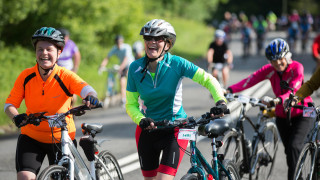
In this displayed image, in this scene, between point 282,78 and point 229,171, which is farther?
point 282,78

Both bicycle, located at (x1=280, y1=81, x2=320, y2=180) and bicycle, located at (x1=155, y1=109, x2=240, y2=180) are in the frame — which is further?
bicycle, located at (x1=280, y1=81, x2=320, y2=180)

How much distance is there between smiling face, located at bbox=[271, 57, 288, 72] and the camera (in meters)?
6.67

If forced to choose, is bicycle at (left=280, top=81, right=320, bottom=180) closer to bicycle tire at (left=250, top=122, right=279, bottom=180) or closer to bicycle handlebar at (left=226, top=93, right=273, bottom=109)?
bicycle handlebar at (left=226, top=93, right=273, bottom=109)

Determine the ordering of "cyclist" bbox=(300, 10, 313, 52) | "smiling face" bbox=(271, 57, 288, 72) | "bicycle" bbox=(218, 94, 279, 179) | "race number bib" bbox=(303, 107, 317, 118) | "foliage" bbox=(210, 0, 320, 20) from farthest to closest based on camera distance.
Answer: "foliage" bbox=(210, 0, 320, 20)
"cyclist" bbox=(300, 10, 313, 52)
"smiling face" bbox=(271, 57, 288, 72)
"bicycle" bbox=(218, 94, 279, 179)
"race number bib" bbox=(303, 107, 317, 118)

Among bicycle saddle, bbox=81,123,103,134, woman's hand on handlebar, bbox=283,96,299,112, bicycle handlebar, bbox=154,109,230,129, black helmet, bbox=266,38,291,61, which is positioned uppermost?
black helmet, bbox=266,38,291,61

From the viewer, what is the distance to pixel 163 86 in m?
4.98

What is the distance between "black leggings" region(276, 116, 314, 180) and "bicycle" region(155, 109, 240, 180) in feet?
4.51

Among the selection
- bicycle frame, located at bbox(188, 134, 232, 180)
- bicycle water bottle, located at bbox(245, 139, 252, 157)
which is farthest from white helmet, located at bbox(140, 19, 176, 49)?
bicycle water bottle, located at bbox(245, 139, 252, 157)

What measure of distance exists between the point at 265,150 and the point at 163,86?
259cm

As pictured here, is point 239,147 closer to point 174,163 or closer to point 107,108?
point 174,163

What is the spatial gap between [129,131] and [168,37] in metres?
6.66

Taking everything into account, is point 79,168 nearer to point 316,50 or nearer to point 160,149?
point 160,149

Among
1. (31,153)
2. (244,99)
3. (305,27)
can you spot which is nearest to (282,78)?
(244,99)

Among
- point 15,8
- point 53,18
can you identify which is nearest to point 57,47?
point 15,8
